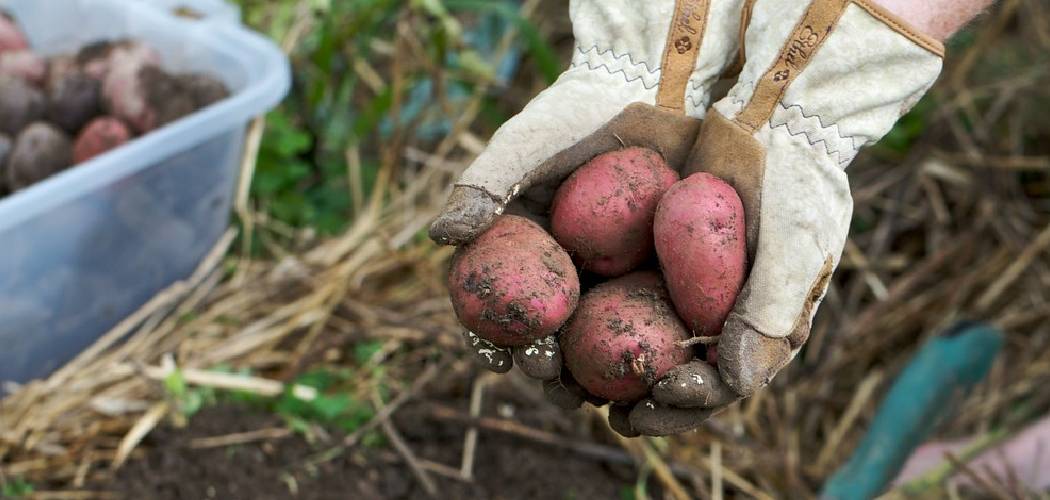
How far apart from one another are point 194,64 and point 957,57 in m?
1.82

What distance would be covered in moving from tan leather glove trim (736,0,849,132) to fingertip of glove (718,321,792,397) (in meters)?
0.26

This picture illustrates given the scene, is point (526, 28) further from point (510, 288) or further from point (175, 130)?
point (510, 288)

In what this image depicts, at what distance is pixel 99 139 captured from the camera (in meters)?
1.84

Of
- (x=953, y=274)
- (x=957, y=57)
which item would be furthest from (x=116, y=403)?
(x=957, y=57)

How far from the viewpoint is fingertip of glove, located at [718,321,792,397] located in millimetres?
962

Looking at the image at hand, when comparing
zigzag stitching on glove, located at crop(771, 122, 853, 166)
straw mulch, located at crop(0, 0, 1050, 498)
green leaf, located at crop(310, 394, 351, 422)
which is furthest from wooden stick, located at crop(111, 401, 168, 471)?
zigzag stitching on glove, located at crop(771, 122, 853, 166)

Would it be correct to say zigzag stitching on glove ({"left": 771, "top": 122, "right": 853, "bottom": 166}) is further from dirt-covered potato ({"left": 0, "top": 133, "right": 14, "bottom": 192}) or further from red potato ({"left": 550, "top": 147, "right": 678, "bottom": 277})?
dirt-covered potato ({"left": 0, "top": 133, "right": 14, "bottom": 192})

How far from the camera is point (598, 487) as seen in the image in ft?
5.49

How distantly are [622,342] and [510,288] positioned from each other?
13 cm

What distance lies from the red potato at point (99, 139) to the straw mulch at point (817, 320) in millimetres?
286

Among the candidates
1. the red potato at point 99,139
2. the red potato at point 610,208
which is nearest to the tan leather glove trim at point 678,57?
the red potato at point 610,208

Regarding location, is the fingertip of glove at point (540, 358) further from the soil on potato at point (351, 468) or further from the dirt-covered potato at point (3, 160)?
the dirt-covered potato at point (3, 160)

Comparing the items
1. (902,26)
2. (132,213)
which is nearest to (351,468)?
(132,213)

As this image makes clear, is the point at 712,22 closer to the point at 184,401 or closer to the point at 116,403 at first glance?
the point at 184,401
